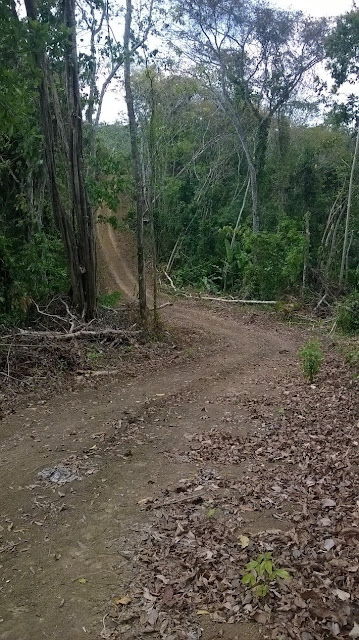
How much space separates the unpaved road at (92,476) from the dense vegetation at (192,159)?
3.02 meters

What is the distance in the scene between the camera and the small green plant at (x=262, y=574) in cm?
326

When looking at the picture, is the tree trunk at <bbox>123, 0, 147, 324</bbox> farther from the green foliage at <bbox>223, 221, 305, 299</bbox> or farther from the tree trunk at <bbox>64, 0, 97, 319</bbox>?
the green foliage at <bbox>223, 221, 305, 299</bbox>

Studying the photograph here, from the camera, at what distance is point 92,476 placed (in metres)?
5.13

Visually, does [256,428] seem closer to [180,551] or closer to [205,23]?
[180,551]

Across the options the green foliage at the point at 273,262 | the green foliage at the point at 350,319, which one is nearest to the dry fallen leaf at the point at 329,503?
the green foliage at the point at 350,319

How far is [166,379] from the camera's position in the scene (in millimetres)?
8844

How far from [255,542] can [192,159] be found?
78.0 feet

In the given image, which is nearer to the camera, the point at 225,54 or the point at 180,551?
the point at 180,551

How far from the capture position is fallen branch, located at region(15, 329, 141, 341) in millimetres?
8969

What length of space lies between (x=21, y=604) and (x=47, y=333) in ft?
20.2

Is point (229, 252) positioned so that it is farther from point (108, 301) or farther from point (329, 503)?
point (329, 503)

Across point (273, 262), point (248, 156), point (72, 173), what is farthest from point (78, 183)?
point (248, 156)

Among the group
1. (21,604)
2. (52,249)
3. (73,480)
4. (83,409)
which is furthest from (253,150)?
(21,604)

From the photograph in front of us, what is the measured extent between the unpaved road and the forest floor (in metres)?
0.01
